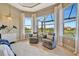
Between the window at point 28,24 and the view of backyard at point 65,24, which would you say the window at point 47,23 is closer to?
the view of backyard at point 65,24

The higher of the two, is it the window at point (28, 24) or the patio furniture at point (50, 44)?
the window at point (28, 24)

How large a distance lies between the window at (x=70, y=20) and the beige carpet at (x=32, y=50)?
1.12ft

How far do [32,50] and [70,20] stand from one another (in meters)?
0.82

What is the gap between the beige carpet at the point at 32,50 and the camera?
6.85ft

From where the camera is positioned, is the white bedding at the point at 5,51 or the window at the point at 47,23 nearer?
the white bedding at the point at 5,51

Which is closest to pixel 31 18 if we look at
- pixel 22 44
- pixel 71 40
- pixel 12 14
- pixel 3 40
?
pixel 12 14

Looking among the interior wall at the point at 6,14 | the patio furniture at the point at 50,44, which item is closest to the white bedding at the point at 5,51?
the interior wall at the point at 6,14

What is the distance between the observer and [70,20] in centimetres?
206

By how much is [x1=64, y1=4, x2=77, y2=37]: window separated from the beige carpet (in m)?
0.34

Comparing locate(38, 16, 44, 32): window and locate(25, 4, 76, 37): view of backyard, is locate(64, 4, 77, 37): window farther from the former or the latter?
locate(38, 16, 44, 32): window

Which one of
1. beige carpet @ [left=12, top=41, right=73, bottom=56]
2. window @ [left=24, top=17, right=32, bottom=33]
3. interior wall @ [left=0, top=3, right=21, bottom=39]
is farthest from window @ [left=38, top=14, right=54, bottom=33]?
interior wall @ [left=0, top=3, right=21, bottom=39]

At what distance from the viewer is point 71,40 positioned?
2.03 metres

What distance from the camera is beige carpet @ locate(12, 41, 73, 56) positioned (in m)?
2.09

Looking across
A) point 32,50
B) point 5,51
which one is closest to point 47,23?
point 32,50
